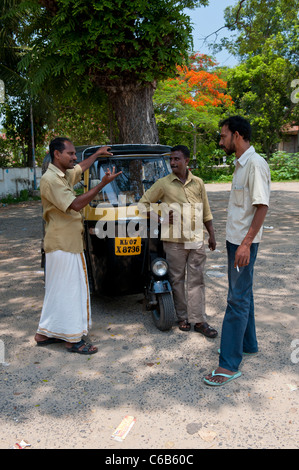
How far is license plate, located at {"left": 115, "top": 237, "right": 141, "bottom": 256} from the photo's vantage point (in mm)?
4371

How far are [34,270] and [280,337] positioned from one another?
4.25 meters

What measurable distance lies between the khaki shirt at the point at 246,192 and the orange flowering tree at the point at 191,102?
61.2 feet

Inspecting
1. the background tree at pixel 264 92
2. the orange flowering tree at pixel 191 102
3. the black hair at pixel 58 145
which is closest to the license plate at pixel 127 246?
the black hair at pixel 58 145

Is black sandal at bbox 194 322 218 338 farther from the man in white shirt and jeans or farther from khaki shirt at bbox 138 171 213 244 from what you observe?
khaki shirt at bbox 138 171 213 244

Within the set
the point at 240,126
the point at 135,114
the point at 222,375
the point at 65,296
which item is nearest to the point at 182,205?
the point at 240,126

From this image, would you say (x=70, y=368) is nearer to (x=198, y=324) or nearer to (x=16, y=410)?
(x=16, y=410)

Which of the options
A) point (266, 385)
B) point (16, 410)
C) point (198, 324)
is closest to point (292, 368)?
point (266, 385)

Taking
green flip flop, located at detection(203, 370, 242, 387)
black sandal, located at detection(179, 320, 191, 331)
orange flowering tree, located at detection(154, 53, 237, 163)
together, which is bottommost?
green flip flop, located at detection(203, 370, 242, 387)

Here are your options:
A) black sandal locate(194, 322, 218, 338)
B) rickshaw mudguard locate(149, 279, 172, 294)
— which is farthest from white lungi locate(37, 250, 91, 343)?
black sandal locate(194, 322, 218, 338)

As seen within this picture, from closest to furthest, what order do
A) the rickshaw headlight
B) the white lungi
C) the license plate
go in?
the white lungi → the rickshaw headlight → the license plate

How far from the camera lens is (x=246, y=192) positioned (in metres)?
3.20

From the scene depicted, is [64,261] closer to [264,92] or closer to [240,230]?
[240,230]

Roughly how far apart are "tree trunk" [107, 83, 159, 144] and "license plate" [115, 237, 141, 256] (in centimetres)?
309

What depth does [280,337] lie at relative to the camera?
13.6ft
